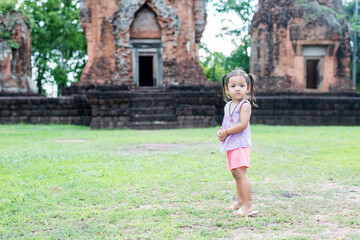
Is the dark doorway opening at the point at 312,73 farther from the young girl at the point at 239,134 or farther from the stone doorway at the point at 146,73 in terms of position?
the young girl at the point at 239,134

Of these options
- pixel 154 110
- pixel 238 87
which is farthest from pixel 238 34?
pixel 238 87

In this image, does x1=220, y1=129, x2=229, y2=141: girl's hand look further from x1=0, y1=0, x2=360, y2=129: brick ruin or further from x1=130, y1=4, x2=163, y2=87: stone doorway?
x1=130, y1=4, x2=163, y2=87: stone doorway

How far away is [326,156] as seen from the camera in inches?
211

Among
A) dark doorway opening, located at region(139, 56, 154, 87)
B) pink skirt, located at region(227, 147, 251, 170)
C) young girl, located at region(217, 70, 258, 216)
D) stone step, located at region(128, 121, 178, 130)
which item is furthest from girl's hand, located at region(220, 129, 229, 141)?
dark doorway opening, located at region(139, 56, 154, 87)

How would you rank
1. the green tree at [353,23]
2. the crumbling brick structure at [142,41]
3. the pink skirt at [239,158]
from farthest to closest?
1. the green tree at [353,23]
2. the crumbling brick structure at [142,41]
3. the pink skirt at [239,158]

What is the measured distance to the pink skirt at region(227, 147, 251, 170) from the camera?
9.06ft

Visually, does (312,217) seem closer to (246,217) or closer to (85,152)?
(246,217)

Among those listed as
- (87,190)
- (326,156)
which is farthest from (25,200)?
(326,156)

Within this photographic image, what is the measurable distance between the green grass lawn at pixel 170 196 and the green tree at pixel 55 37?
2223 cm

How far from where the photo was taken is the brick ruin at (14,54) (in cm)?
1781

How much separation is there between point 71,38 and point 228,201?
26.6 m

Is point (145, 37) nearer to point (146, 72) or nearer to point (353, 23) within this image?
point (146, 72)

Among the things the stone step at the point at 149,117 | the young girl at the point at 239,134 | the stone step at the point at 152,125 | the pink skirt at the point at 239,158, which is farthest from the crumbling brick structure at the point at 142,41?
the pink skirt at the point at 239,158

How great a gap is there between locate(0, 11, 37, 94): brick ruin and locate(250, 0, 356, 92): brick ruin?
11.8 m
